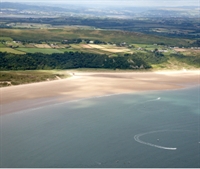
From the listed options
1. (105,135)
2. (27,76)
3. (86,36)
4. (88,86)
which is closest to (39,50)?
(27,76)

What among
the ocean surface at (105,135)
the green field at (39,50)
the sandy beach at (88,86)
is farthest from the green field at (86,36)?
the ocean surface at (105,135)

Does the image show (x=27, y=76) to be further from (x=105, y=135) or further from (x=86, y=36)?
(x=86, y=36)

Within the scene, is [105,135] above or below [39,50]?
below

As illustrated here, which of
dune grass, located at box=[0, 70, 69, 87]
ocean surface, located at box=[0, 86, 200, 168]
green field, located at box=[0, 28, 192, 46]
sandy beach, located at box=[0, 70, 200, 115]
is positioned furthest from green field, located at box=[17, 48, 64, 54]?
ocean surface, located at box=[0, 86, 200, 168]

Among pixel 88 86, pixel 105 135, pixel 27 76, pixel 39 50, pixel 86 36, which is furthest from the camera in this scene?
pixel 86 36

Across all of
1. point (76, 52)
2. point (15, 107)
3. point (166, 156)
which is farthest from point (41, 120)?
point (76, 52)

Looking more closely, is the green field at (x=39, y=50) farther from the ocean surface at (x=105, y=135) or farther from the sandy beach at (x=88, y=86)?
the ocean surface at (x=105, y=135)

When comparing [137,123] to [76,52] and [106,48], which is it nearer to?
[76,52]
